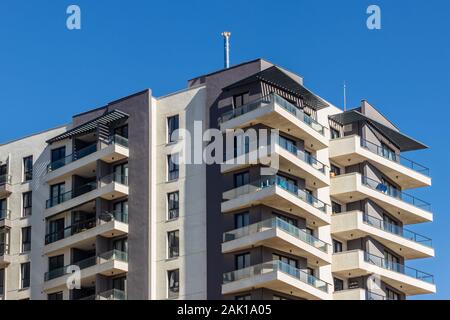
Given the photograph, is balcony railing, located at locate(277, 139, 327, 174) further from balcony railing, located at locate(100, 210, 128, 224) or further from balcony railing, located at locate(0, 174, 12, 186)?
balcony railing, located at locate(0, 174, 12, 186)

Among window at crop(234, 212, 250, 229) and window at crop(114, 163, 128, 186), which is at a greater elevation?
window at crop(114, 163, 128, 186)

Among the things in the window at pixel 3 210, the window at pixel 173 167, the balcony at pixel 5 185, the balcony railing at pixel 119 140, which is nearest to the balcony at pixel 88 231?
the window at pixel 173 167

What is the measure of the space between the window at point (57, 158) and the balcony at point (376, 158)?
2136 cm

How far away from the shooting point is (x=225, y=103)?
79312 mm

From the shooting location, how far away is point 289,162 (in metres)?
76.8

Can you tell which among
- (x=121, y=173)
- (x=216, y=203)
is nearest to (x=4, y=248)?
(x=121, y=173)

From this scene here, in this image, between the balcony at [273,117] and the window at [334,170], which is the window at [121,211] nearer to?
the balcony at [273,117]

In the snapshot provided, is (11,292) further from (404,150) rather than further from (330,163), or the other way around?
(404,150)

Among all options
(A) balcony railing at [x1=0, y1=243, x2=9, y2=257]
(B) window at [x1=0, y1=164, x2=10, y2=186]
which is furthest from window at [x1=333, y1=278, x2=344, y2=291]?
(B) window at [x1=0, y1=164, x2=10, y2=186]

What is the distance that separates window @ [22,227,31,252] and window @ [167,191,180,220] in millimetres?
14716

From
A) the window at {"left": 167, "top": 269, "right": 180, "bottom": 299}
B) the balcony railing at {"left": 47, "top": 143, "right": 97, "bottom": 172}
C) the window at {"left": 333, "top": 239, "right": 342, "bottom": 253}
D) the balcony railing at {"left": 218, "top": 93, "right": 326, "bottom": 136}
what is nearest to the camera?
the balcony railing at {"left": 218, "top": 93, "right": 326, "bottom": 136}

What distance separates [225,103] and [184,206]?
8.02 meters

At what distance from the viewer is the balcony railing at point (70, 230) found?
3327 inches

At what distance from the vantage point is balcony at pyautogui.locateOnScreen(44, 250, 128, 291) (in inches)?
3159
